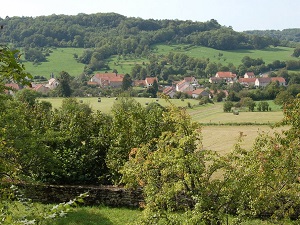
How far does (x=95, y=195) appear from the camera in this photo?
19.8 m

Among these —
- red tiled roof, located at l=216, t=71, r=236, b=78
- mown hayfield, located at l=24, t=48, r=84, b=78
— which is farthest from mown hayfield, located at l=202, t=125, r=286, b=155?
mown hayfield, located at l=24, t=48, r=84, b=78

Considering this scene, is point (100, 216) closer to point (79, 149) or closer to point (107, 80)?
point (79, 149)

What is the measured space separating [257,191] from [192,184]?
6.09 feet

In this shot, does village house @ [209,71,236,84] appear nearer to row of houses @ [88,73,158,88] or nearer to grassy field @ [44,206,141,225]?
row of houses @ [88,73,158,88]

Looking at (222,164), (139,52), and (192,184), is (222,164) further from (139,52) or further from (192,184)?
(139,52)

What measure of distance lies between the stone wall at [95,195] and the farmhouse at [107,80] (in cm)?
10705

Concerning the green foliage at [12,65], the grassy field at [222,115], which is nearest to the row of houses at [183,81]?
the grassy field at [222,115]

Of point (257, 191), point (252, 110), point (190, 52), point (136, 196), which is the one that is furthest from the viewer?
point (190, 52)

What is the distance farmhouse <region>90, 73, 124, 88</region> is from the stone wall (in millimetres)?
107047

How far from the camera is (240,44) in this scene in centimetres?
18250

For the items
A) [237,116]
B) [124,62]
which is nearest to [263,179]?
[237,116]

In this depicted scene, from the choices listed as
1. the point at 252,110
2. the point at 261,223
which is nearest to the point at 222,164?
the point at 261,223

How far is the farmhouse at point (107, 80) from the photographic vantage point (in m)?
128

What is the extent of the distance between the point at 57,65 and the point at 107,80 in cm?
2654
